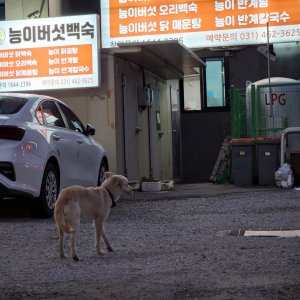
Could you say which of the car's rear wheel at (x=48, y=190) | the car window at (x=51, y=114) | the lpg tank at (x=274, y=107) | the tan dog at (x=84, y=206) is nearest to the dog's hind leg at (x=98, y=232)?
the tan dog at (x=84, y=206)

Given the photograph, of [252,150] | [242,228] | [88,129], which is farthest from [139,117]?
[242,228]

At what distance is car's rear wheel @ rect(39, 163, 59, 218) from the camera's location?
9750 mm

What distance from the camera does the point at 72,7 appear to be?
23453 millimetres

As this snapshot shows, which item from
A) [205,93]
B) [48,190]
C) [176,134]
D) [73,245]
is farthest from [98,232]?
[205,93]

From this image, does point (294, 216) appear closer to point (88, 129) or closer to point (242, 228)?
point (242, 228)

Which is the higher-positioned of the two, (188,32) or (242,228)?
(188,32)

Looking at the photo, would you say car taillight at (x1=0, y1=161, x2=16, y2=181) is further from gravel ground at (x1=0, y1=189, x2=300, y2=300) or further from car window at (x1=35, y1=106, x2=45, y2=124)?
car window at (x1=35, y1=106, x2=45, y2=124)

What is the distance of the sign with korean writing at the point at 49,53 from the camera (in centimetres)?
1460

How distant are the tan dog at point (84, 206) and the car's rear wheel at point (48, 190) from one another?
8.34ft

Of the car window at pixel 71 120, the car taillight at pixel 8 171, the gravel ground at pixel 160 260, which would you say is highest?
the car window at pixel 71 120

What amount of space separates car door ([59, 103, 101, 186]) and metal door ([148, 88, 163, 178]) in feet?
17.9

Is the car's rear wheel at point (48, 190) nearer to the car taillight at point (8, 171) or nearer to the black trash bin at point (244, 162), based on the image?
the car taillight at point (8, 171)

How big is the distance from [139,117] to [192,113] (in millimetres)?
6176

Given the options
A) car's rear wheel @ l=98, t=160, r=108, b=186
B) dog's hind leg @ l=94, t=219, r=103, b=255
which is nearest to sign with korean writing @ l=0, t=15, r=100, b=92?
car's rear wheel @ l=98, t=160, r=108, b=186
